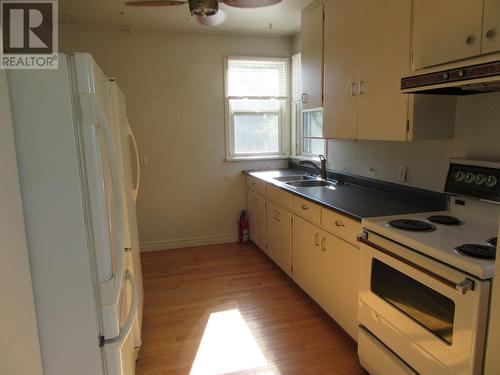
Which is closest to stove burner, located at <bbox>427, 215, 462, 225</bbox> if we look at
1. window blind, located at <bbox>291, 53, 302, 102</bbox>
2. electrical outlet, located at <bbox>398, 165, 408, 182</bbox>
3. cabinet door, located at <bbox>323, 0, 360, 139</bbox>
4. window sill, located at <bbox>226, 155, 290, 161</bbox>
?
electrical outlet, located at <bbox>398, 165, 408, 182</bbox>

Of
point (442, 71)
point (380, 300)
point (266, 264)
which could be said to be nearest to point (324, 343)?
point (380, 300)

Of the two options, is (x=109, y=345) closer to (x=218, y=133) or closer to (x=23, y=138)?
(x=23, y=138)

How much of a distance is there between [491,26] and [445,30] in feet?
0.81

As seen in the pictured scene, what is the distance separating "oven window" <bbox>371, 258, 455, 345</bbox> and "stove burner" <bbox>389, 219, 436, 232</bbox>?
0.21m

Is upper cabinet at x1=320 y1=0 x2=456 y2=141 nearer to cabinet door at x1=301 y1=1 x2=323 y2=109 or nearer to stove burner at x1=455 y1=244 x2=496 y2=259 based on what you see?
cabinet door at x1=301 y1=1 x2=323 y2=109

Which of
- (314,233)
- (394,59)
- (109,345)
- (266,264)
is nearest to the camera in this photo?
(109,345)

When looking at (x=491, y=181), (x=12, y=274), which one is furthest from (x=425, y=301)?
(x=12, y=274)

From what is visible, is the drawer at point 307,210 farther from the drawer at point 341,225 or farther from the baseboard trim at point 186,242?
the baseboard trim at point 186,242

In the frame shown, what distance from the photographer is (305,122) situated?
431cm

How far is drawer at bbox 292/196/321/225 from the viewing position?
265 cm

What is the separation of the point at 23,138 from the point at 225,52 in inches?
135

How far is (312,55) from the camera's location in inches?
124

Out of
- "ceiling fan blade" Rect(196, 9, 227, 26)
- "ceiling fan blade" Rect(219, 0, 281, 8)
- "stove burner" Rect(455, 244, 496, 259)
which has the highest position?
"ceiling fan blade" Rect(196, 9, 227, 26)

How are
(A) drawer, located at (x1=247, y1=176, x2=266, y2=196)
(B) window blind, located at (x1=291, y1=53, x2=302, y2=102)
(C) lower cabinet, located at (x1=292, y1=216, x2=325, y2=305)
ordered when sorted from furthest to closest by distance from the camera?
(B) window blind, located at (x1=291, y1=53, x2=302, y2=102)
(A) drawer, located at (x1=247, y1=176, x2=266, y2=196)
(C) lower cabinet, located at (x1=292, y1=216, x2=325, y2=305)
